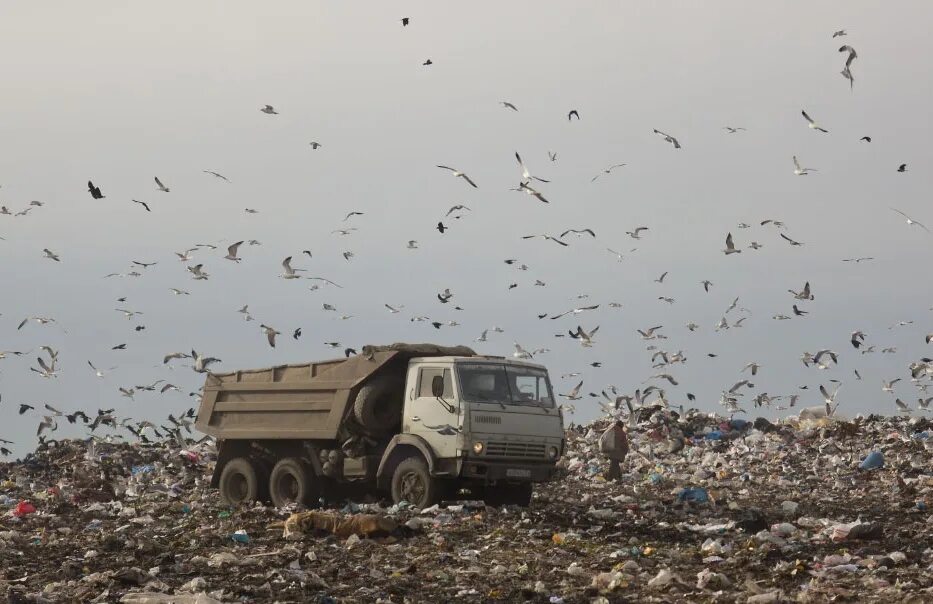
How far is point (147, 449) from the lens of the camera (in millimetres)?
24266

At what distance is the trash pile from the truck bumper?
36 cm

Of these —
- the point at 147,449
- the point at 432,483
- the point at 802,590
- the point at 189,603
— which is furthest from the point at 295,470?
the point at 147,449

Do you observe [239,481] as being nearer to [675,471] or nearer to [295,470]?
[295,470]

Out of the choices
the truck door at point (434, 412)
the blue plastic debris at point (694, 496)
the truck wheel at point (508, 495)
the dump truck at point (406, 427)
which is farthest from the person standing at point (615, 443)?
the truck door at point (434, 412)

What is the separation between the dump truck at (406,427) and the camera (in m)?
13.4

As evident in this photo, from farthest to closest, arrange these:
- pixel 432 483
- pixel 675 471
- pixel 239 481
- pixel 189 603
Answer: pixel 675 471
pixel 239 481
pixel 432 483
pixel 189 603

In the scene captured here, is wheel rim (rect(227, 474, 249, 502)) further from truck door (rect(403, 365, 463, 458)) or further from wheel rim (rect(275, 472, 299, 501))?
truck door (rect(403, 365, 463, 458))

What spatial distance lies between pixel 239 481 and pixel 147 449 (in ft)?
27.9

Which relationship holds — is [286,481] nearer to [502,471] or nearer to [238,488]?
[238,488]

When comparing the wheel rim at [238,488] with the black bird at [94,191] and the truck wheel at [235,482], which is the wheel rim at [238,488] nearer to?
the truck wheel at [235,482]

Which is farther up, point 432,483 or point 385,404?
point 385,404

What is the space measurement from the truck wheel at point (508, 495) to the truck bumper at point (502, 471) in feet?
2.01

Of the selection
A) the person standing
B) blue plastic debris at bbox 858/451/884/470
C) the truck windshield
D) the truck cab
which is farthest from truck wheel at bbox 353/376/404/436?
blue plastic debris at bbox 858/451/884/470

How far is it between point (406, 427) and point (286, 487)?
2.59 metres
